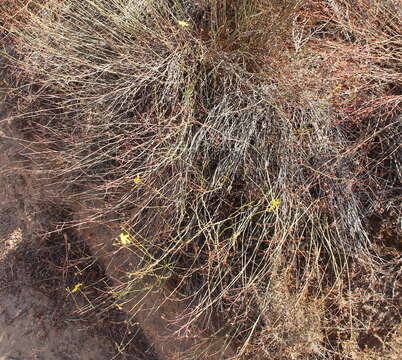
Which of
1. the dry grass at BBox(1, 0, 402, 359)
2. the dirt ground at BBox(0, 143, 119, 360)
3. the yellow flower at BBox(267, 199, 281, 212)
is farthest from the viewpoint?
the dirt ground at BBox(0, 143, 119, 360)

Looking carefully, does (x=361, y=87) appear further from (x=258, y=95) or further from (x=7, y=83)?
(x=7, y=83)

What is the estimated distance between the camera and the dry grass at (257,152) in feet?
8.70

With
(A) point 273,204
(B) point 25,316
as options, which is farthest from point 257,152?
(B) point 25,316

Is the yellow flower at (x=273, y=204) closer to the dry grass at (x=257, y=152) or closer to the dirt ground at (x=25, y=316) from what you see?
the dry grass at (x=257, y=152)

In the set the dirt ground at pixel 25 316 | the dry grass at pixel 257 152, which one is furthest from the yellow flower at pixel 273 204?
the dirt ground at pixel 25 316

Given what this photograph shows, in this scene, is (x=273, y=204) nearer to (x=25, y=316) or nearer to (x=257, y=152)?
(x=257, y=152)

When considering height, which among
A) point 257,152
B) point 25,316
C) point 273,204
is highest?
point 257,152

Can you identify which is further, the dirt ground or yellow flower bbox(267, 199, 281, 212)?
the dirt ground

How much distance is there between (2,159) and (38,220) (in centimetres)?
56

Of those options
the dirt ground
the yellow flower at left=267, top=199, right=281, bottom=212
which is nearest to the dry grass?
the yellow flower at left=267, top=199, right=281, bottom=212

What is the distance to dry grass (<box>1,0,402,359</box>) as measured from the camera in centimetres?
265

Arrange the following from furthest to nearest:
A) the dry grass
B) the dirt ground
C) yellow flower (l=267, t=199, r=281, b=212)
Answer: the dirt ground, the dry grass, yellow flower (l=267, t=199, r=281, b=212)

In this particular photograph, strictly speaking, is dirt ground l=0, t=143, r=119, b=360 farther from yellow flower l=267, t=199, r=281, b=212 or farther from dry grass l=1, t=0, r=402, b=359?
yellow flower l=267, t=199, r=281, b=212

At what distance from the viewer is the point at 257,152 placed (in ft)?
9.15
